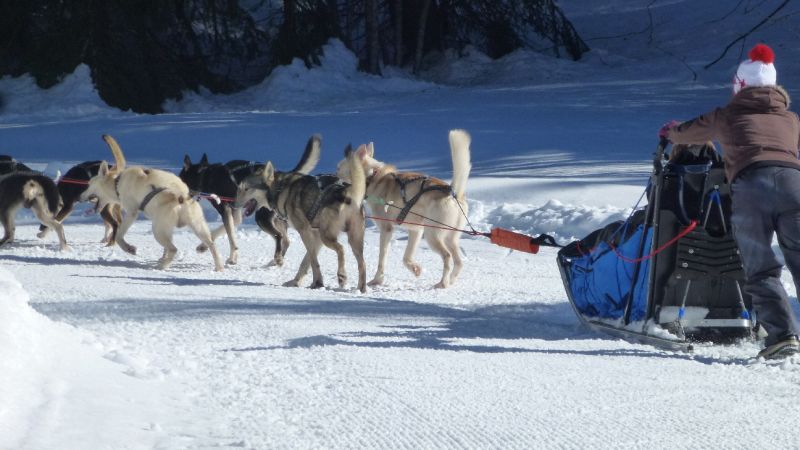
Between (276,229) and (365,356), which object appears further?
(276,229)

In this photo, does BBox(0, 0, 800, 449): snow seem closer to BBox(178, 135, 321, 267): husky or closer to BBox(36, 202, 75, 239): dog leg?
BBox(36, 202, 75, 239): dog leg

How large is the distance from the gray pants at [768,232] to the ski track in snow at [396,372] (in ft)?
0.86

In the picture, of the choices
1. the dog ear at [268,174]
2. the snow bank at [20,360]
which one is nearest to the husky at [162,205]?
the dog ear at [268,174]

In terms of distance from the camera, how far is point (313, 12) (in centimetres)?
2431

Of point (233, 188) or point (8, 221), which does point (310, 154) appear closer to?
point (233, 188)

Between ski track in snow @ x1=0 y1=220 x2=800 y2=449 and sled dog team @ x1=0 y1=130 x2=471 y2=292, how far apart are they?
68cm

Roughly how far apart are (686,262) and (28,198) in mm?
5913

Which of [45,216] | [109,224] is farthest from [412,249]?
[45,216]

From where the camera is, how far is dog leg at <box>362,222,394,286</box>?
8.38 metres

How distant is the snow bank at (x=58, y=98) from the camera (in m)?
20.6

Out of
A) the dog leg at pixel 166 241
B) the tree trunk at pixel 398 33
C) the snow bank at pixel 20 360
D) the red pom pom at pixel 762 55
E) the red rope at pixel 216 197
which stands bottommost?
the dog leg at pixel 166 241

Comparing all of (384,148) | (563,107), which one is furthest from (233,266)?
(563,107)

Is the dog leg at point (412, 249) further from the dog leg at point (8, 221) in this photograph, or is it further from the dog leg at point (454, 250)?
the dog leg at point (8, 221)

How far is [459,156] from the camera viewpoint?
315 inches
